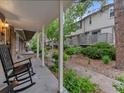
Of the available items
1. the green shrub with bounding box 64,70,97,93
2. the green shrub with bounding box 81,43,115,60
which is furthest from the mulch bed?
the green shrub with bounding box 64,70,97,93

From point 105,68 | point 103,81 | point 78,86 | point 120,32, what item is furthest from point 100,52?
point 78,86

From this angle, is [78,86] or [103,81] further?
[103,81]

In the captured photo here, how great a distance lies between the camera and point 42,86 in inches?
252

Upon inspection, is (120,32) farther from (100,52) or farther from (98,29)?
(98,29)

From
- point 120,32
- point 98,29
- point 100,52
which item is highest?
point 98,29

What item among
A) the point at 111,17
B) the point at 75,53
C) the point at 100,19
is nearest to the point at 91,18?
the point at 100,19

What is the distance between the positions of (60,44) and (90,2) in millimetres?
11736

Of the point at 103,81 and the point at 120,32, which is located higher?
the point at 120,32

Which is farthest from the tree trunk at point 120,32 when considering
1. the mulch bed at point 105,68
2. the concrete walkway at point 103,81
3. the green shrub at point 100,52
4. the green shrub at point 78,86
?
the green shrub at point 78,86

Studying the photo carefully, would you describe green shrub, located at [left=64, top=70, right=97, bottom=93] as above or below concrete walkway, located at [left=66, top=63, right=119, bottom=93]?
above

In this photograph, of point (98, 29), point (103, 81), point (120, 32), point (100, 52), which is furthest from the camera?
point (98, 29)

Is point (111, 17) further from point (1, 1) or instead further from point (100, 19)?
point (1, 1)

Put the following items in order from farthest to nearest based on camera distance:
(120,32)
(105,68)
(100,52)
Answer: (100,52)
(105,68)
(120,32)

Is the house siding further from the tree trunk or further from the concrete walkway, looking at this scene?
the concrete walkway
